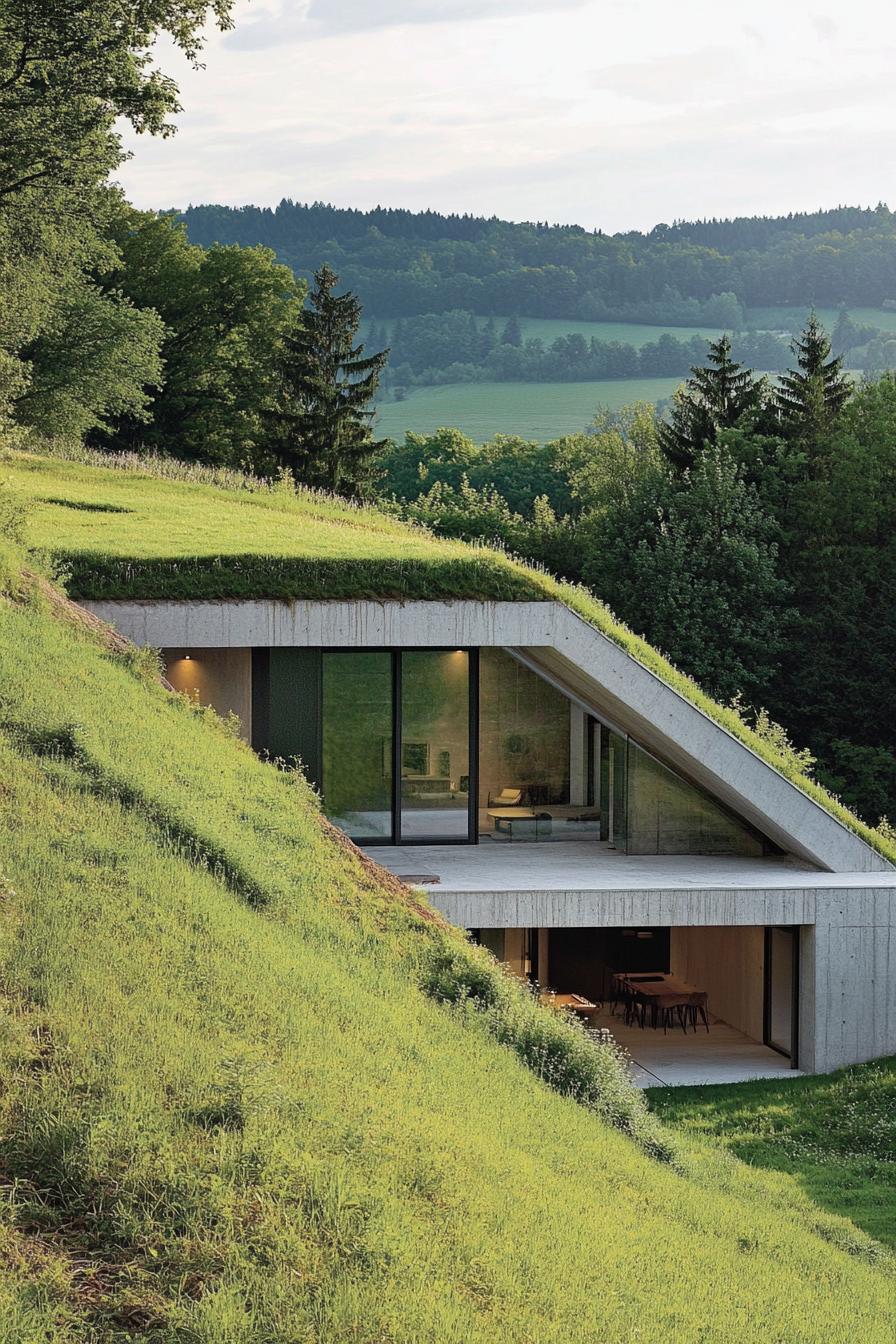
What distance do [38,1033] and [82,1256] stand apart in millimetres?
1542

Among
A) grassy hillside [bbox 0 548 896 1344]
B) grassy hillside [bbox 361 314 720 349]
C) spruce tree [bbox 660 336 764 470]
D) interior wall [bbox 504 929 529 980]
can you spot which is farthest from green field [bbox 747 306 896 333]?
grassy hillside [bbox 0 548 896 1344]

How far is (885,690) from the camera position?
44.9 metres

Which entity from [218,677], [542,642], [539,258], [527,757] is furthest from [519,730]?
[539,258]

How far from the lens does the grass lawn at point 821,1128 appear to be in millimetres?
13656

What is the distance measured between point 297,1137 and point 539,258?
127 m

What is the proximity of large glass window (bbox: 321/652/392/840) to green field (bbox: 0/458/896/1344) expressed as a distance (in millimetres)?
6779

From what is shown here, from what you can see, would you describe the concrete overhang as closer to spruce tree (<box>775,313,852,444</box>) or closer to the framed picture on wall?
the framed picture on wall

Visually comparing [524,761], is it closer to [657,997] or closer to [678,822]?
[678,822]

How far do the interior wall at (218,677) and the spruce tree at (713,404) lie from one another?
3209 centimetres

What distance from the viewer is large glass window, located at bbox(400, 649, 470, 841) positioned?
66.6 ft

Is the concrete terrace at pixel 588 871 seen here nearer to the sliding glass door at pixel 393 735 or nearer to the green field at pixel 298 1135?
the sliding glass door at pixel 393 735

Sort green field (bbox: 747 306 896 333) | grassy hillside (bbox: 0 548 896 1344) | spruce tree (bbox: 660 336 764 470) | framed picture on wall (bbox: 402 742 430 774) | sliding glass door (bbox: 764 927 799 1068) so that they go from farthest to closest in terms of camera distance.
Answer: green field (bbox: 747 306 896 333), spruce tree (bbox: 660 336 764 470), framed picture on wall (bbox: 402 742 430 774), sliding glass door (bbox: 764 927 799 1068), grassy hillside (bbox: 0 548 896 1344)

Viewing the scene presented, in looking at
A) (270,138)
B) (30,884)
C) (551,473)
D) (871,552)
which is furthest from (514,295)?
(30,884)

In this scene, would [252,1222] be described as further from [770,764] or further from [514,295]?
[514,295]
